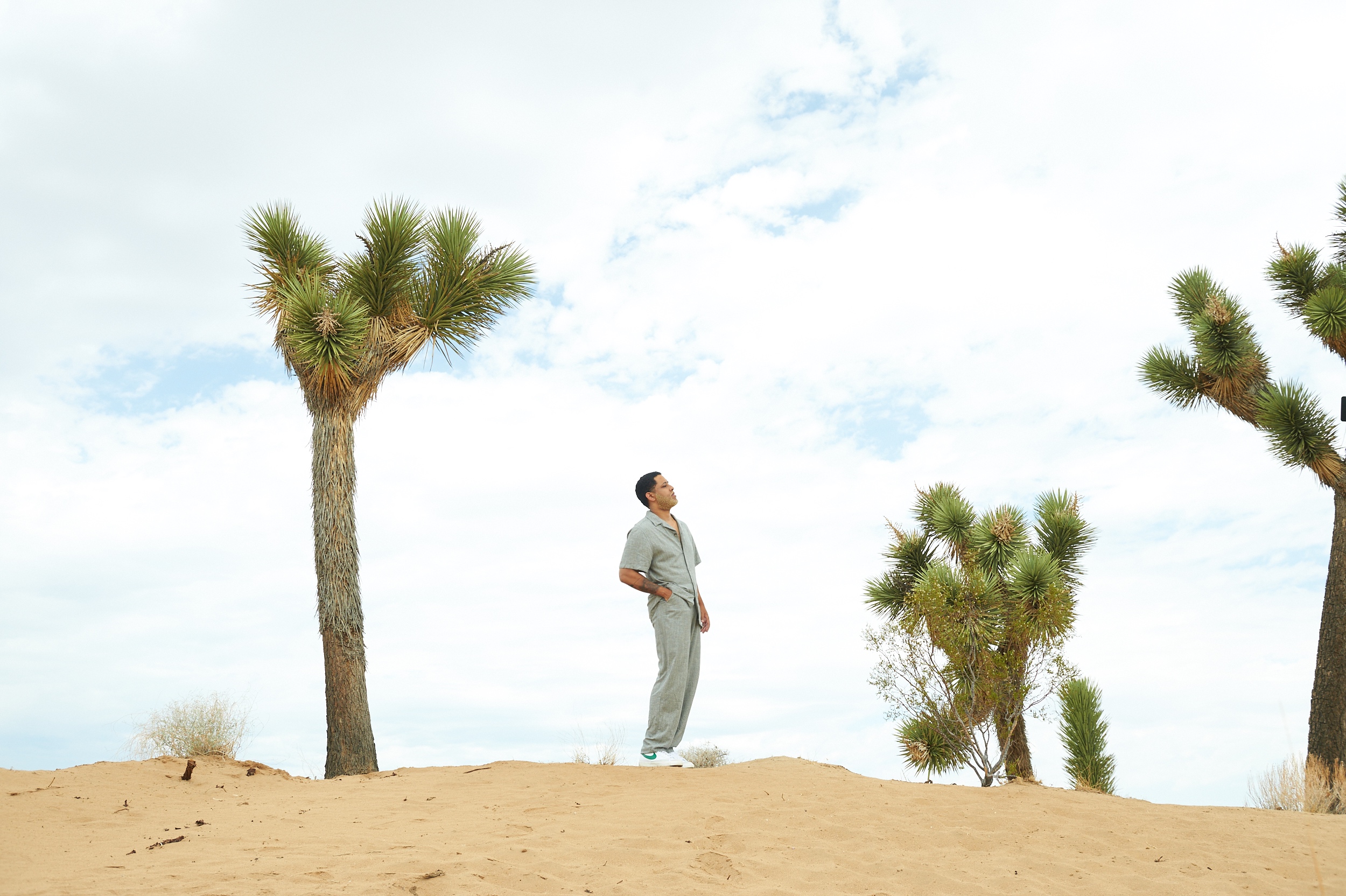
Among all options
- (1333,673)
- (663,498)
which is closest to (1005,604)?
(1333,673)

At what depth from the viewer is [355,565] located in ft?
35.0

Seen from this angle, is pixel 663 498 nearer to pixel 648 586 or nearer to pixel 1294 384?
pixel 648 586

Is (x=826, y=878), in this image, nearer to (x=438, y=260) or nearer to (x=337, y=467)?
(x=337, y=467)

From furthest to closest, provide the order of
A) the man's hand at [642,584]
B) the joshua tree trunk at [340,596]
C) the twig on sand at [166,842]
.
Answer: the joshua tree trunk at [340,596], the man's hand at [642,584], the twig on sand at [166,842]

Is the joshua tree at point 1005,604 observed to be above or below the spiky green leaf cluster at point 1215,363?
below

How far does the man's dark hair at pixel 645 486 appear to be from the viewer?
331 inches

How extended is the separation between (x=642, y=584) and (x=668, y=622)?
0.37 meters

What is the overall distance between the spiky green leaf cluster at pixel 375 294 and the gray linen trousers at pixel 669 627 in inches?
178

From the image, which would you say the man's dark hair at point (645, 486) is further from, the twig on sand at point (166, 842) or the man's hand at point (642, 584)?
the twig on sand at point (166, 842)

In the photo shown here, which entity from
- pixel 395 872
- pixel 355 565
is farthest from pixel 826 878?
pixel 355 565

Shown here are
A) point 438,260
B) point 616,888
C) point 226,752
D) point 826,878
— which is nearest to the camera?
point 616,888

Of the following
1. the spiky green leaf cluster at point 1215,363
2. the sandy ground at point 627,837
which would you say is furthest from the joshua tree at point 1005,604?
the sandy ground at point 627,837

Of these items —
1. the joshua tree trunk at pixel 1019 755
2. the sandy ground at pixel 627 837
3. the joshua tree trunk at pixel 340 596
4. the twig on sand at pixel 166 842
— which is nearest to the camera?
the sandy ground at pixel 627 837

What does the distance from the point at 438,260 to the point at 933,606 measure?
28.2 ft
